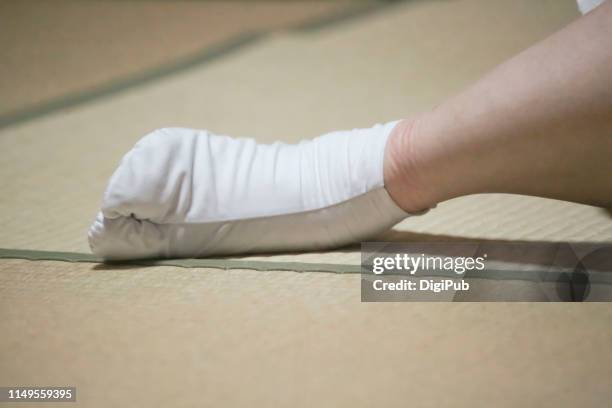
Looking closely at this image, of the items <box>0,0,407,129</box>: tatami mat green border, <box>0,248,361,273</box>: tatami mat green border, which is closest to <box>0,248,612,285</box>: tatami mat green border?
<box>0,248,361,273</box>: tatami mat green border

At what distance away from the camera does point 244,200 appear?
2.44 ft

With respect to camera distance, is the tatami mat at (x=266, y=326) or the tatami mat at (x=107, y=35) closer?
the tatami mat at (x=266, y=326)

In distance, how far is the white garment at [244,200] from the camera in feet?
2.38

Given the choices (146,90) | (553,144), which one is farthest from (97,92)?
(553,144)

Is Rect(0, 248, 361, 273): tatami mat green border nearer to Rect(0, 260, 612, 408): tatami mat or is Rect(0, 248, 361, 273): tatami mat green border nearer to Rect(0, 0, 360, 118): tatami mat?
Rect(0, 260, 612, 408): tatami mat

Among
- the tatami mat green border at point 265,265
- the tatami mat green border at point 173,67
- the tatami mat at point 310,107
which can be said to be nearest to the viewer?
the tatami mat green border at point 265,265

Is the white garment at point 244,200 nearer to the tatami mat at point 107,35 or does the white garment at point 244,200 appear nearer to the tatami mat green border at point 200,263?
the tatami mat green border at point 200,263

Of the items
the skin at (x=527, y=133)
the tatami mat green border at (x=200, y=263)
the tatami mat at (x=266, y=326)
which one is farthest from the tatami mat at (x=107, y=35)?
the skin at (x=527, y=133)

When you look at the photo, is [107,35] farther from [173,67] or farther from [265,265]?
[265,265]

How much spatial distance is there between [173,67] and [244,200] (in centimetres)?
75

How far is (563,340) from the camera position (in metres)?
0.61

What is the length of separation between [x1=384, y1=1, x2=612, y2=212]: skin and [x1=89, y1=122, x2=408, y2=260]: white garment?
0.03m

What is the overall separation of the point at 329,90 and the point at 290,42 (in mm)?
305

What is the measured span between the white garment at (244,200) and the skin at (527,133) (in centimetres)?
3
